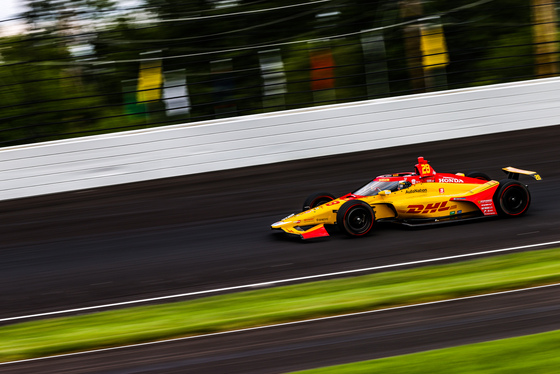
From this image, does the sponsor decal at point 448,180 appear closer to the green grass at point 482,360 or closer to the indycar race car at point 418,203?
the indycar race car at point 418,203

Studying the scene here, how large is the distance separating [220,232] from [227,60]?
5627 millimetres

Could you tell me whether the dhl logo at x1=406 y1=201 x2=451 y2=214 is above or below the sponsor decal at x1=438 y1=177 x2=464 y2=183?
below

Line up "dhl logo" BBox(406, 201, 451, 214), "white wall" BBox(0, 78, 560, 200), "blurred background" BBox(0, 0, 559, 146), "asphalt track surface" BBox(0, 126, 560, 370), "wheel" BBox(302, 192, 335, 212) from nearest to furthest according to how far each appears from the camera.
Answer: "asphalt track surface" BBox(0, 126, 560, 370)
"dhl logo" BBox(406, 201, 451, 214)
"wheel" BBox(302, 192, 335, 212)
"white wall" BBox(0, 78, 560, 200)
"blurred background" BBox(0, 0, 559, 146)

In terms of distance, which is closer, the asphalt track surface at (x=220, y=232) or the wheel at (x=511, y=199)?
the asphalt track surface at (x=220, y=232)

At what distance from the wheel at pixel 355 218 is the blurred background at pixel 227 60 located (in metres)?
5.89

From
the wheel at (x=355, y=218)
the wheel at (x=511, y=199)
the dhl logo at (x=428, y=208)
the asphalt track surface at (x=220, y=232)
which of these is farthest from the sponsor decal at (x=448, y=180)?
the wheel at (x=355, y=218)

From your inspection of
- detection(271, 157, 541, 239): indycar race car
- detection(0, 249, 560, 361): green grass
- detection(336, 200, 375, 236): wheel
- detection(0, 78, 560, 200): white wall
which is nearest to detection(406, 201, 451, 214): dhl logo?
detection(271, 157, 541, 239): indycar race car

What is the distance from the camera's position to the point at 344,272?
Result: 28.1ft

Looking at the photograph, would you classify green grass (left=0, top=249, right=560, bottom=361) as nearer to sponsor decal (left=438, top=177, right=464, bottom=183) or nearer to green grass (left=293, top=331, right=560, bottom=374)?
green grass (left=293, top=331, right=560, bottom=374)

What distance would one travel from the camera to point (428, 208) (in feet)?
33.3

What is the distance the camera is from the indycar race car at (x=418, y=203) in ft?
32.5

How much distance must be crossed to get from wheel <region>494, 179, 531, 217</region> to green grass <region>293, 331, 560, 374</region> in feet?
15.1

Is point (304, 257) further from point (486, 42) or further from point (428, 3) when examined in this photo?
point (428, 3)

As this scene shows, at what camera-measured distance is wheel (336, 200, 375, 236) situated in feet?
32.0
